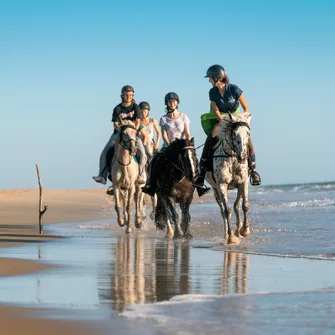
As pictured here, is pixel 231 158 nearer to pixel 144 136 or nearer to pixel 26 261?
pixel 26 261

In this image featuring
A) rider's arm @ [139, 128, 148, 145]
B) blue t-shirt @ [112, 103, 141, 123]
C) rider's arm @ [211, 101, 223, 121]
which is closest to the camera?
rider's arm @ [211, 101, 223, 121]

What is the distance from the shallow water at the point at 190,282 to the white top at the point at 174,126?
2.37m

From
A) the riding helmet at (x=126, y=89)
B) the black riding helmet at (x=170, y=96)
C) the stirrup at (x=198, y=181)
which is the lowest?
the stirrup at (x=198, y=181)

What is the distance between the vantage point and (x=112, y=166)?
17797 mm

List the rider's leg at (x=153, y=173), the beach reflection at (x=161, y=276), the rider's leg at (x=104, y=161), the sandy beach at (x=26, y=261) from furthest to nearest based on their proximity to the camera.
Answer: the rider's leg at (x=104, y=161) → the rider's leg at (x=153, y=173) → the beach reflection at (x=161, y=276) → the sandy beach at (x=26, y=261)

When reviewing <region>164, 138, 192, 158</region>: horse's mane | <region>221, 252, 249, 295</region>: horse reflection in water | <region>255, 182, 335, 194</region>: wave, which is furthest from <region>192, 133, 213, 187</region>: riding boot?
<region>255, 182, 335, 194</region>: wave

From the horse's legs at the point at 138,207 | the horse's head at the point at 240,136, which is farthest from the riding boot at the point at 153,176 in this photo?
the horse's head at the point at 240,136

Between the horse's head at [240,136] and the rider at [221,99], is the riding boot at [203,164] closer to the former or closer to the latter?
the rider at [221,99]

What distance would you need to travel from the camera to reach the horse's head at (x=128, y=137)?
16953 millimetres

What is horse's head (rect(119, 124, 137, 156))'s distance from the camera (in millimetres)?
16953

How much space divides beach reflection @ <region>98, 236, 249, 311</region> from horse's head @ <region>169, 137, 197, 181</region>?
2309 mm

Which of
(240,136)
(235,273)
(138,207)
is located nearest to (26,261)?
(235,273)

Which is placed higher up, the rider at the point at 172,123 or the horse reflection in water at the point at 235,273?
the rider at the point at 172,123

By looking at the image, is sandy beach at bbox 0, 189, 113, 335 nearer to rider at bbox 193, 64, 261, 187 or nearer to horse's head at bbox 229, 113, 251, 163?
rider at bbox 193, 64, 261, 187
